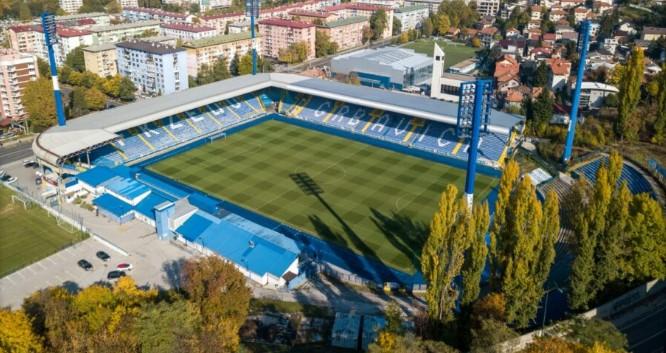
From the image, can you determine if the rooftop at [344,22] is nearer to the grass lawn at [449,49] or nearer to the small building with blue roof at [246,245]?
the grass lawn at [449,49]

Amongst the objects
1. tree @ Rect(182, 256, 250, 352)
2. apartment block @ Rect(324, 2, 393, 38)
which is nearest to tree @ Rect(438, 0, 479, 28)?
apartment block @ Rect(324, 2, 393, 38)

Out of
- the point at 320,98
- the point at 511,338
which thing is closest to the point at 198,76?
the point at 320,98

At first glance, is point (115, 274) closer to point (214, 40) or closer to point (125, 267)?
point (125, 267)

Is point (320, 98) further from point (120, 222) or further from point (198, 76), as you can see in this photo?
point (120, 222)

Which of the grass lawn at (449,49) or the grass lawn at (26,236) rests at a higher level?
the grass lawn at (449,49)

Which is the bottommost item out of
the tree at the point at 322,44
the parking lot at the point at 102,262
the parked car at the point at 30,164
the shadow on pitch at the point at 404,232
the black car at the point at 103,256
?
the parking lot at the point at 102,262

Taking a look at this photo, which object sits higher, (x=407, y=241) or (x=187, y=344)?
(x=187, y=344)

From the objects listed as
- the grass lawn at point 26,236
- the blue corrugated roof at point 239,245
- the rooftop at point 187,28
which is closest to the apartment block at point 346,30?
the rooftop at point 187,28
